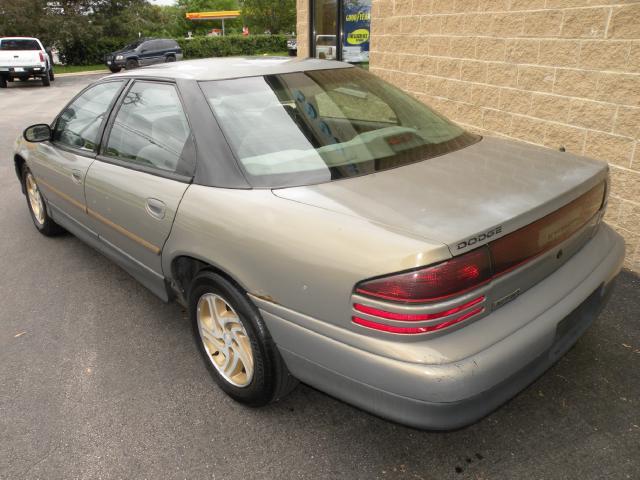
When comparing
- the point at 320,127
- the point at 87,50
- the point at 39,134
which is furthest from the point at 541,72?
the point at 87,50

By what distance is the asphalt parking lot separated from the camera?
2.30m

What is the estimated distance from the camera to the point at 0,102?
1648 cm

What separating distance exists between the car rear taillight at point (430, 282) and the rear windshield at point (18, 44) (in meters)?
24.3

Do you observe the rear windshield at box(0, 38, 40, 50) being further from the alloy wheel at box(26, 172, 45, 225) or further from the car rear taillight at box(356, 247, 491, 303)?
the car rear taillight at box(356, 247, 491, 303)

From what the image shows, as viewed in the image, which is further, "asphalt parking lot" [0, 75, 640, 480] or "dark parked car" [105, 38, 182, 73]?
"dark parked car" [105, 38, 182, 73]

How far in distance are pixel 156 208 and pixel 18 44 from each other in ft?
75.6

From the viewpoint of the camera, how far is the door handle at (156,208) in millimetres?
2740

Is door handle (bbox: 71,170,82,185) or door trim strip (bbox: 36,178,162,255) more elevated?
door handle (bbox: 71,170,82,185)

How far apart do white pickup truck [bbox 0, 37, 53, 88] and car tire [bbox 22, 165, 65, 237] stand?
18.8 m

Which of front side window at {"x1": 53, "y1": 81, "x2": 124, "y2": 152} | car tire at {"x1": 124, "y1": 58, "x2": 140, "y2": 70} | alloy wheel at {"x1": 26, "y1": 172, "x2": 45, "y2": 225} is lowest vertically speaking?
car tire at {"x1": 124, "y1": 58, "x2": 140, "y2": 70}

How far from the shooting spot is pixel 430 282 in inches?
71.2

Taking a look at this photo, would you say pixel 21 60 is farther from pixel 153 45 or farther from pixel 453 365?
pixel 453 365

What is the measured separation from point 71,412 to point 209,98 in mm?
1770

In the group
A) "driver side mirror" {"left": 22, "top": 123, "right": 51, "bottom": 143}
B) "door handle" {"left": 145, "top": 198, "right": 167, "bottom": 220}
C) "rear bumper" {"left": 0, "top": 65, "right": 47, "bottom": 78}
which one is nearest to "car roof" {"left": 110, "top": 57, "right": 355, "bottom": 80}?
"door handle" {"left": 145, "top": 198, "right": 167, "bottom": 220}
